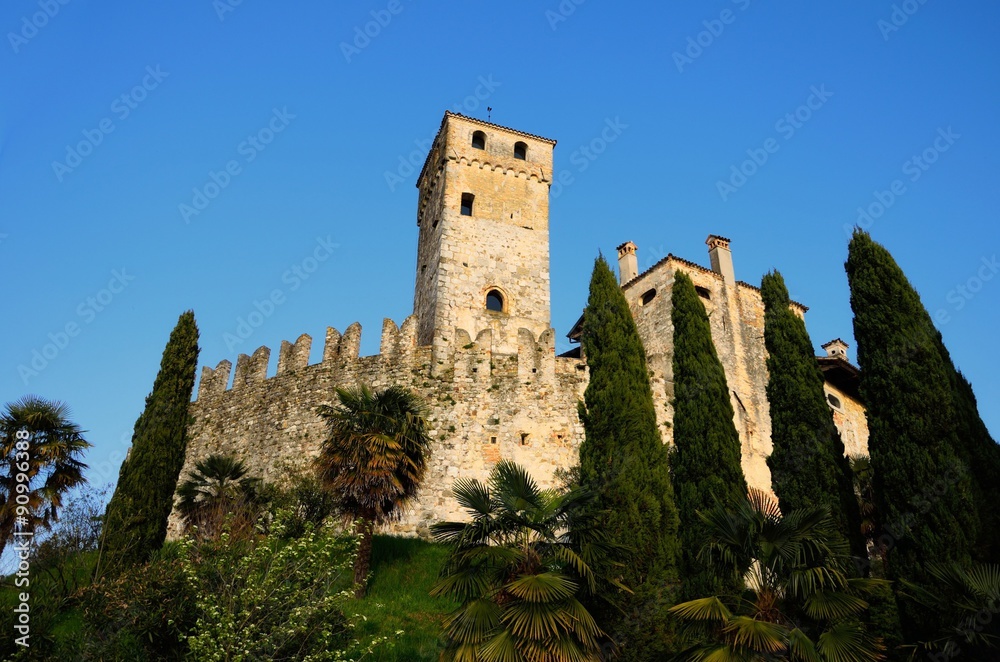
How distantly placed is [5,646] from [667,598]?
403 inches

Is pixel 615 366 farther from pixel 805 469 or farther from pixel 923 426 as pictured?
pixel 923 426

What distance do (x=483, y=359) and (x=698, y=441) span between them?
969 centimetres

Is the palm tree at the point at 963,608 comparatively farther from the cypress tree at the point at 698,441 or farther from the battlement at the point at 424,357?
the battlement at the point at 424,357

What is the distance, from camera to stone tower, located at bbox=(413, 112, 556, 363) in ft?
95.5

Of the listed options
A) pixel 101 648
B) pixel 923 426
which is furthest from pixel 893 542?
pixel 101 648

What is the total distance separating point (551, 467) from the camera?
22.7 metres

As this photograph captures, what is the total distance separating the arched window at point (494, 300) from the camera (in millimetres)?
29656

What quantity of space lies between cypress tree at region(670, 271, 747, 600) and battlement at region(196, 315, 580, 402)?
717 cm

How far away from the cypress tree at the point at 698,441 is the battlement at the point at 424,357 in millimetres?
7171

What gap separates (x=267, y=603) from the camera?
12078 millimetres

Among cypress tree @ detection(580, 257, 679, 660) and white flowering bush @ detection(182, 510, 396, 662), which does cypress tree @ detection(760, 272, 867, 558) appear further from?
white flowering bush @ detection(182, 510, 396, 662)

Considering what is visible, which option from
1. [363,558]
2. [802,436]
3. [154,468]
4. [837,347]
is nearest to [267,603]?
[363,558]

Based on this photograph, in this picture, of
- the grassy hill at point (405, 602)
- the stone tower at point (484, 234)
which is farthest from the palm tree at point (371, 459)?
the stone tower at point (484, 234)

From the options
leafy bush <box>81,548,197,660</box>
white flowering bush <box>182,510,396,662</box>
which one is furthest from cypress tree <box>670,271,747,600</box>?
leafy bush <box>81,548,197,660</box>
